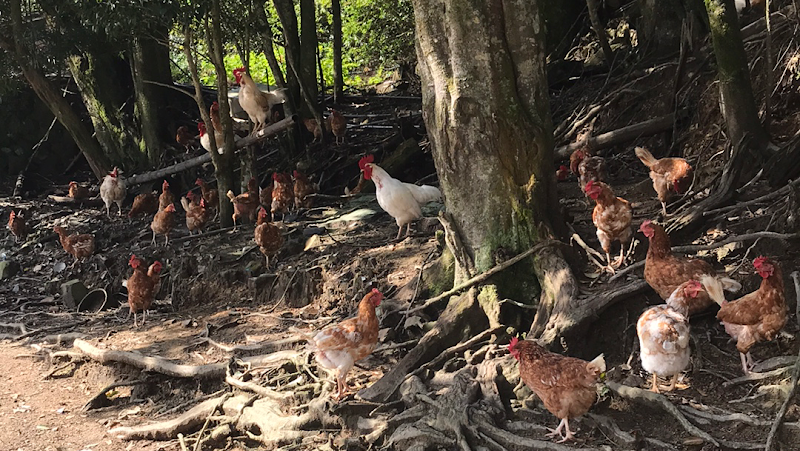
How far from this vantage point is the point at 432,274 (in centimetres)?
623

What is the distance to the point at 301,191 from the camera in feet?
34.9

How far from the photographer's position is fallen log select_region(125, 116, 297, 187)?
36.5 ft

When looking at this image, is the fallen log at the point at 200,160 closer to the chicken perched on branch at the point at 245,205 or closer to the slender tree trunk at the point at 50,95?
the slender tree trunk at the point at 50,95

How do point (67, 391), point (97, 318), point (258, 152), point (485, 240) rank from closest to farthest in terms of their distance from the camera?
point (485, 240)
point (67, 391)
point (97, 318)
point (258, 152)

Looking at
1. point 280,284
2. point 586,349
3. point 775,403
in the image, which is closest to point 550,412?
point 586,349

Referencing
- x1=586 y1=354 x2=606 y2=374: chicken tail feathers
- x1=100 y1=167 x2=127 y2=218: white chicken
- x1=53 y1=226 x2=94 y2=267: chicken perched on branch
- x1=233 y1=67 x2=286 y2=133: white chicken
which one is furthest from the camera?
x1=100 y1=167 x2=127 y2=218: white chicken

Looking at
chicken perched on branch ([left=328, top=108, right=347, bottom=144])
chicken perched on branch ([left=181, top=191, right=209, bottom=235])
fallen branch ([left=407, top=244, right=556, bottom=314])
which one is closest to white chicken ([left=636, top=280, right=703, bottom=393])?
fallen branch ([left=407, top=244, right=556, bottom=314])

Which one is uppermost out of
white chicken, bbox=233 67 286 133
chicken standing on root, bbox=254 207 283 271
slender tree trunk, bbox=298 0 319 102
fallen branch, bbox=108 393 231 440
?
slender tree trunk, bbox=298 0 319 102

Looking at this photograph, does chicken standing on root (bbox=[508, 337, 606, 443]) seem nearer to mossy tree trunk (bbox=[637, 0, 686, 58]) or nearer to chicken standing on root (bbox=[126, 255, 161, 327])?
chicken standing on root (bbox=[126, 255, 161, 327])

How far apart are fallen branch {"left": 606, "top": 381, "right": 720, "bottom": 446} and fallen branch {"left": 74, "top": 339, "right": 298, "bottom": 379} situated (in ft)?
9.12

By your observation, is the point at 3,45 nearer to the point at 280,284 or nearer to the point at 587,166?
the point at 280,284

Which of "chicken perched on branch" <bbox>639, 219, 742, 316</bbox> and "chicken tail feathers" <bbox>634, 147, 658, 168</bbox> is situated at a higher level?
"chicken tail feathers" <bbox>634, 147, 658, 168</bbox>

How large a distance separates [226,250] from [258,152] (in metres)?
5.14

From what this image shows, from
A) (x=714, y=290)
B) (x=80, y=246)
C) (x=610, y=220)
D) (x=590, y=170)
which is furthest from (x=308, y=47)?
(x=714, y=290)
